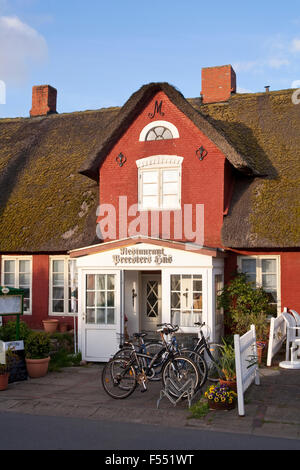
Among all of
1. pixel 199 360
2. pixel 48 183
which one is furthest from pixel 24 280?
pixel 199 360

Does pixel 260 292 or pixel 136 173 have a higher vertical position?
pixel 136 173

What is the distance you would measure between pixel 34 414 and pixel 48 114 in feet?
48.2

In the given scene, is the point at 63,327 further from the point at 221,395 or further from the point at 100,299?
the point at 221,395

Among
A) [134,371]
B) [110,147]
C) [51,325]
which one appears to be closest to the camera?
[134,371]

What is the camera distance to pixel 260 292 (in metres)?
12.0

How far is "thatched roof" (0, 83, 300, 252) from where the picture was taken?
12281mm

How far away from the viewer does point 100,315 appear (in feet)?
38.0

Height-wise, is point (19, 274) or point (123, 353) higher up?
point (19, 274)

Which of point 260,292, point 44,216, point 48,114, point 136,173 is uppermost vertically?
point 48,114

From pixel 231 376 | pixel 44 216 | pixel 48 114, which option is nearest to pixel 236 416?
pixel 231 376

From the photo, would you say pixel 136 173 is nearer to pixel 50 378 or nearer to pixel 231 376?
pixel 50 378

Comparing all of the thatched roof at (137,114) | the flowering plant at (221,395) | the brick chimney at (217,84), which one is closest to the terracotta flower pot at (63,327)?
the thatched roof at (137,114)

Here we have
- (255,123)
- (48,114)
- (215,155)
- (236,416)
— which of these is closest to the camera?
(236,416)

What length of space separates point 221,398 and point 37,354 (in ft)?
14.8
